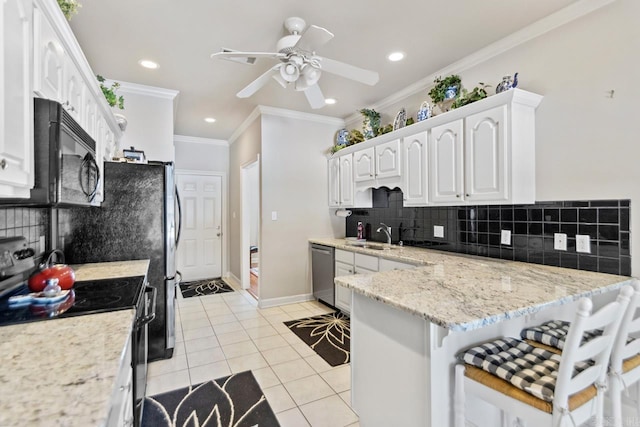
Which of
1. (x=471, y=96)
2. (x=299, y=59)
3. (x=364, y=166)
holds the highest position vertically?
(x=299, y=59)

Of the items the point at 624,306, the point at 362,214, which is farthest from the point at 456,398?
the point at 362,214

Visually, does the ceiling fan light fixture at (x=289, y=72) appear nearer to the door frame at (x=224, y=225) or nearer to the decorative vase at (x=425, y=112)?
the decorative vase at (x=425, y=112)

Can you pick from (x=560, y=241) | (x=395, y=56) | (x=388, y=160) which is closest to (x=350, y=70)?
(x=395, y=56)

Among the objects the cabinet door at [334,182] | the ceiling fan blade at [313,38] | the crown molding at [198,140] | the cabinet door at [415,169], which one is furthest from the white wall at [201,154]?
the ceiling fan blade at [313,38]

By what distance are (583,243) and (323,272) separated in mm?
2710

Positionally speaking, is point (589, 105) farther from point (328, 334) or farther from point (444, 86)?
point (328, 334)

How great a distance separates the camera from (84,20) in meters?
2.16

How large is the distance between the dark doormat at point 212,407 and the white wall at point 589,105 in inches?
99.5

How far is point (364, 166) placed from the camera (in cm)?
372

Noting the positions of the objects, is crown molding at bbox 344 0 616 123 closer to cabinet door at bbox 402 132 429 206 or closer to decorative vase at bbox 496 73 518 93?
decorative vase at bbox 496 73 518 93

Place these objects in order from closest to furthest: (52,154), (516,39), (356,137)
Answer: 1. (52,154)
2. (516,39)
3. (356,137)

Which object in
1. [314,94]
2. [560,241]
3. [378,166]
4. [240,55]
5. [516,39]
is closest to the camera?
[240,55]

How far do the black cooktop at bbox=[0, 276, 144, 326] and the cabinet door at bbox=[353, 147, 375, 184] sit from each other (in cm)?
260

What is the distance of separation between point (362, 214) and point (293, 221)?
99 centimetres
